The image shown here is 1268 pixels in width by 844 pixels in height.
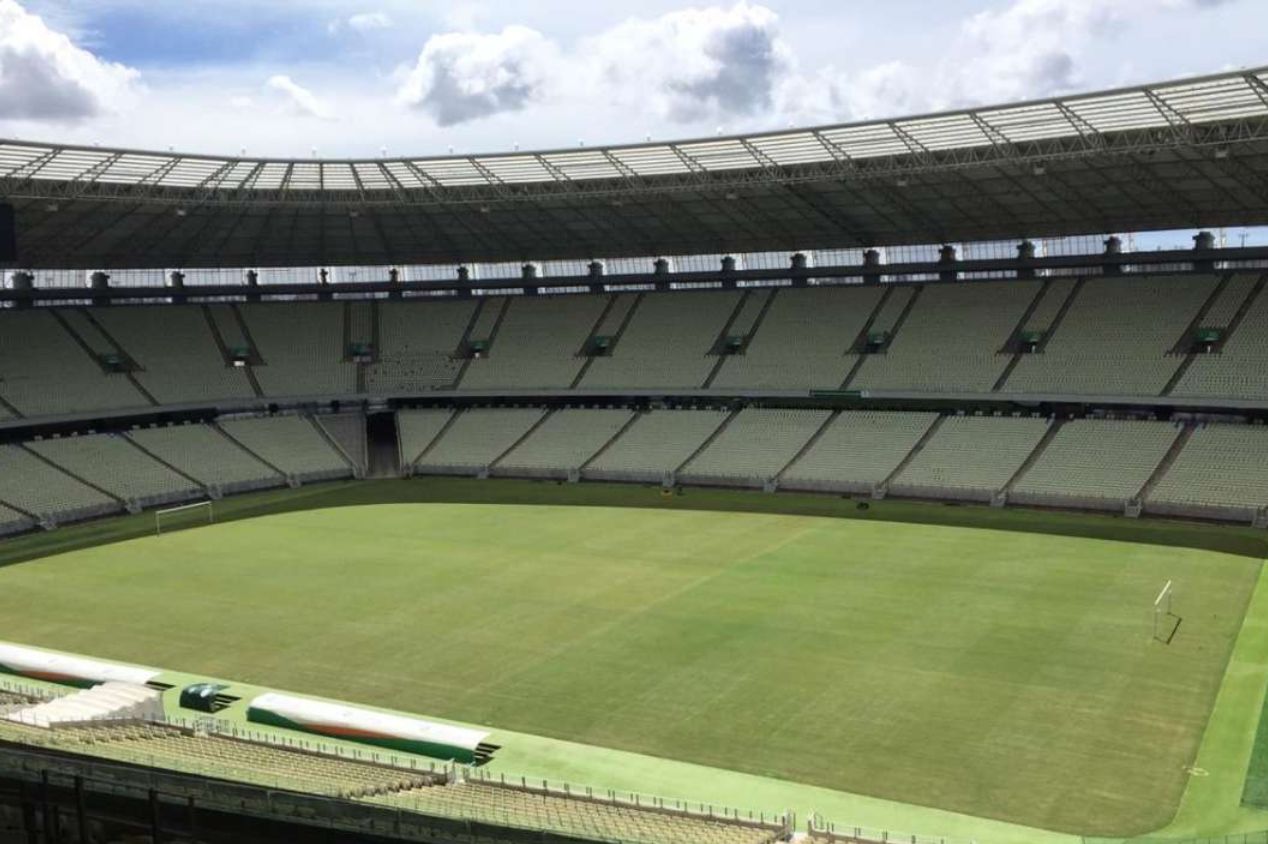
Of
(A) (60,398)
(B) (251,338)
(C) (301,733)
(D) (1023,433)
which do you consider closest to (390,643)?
(C) (301,733)

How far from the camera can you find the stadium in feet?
61.8

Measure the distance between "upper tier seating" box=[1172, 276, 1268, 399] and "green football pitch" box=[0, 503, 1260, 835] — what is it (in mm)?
13319

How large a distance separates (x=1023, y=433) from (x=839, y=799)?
121 feet

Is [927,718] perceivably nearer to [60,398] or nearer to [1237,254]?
[1237,254]

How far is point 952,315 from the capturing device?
190ft

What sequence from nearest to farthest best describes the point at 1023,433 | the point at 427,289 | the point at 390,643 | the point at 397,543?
the point at 390,643 < the point at 397,543 < the point at 1023,433 < the point at 427,289

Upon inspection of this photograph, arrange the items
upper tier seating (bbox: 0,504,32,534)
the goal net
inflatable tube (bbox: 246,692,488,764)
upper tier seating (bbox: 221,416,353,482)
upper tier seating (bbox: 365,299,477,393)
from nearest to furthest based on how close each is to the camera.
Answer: inflatable tube (bbox: 246,692,488,764) → upper tier seating (bbox: 0,504,32,534) → the goal net → upper tier seating (bbox: 221,416,353,482) → upper tier seating (bbox: 365,299,477,393)

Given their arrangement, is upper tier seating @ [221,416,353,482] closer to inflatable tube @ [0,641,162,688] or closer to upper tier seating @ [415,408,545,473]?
upper tier seating @ [415,408,545,473]

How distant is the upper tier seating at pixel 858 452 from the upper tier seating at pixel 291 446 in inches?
1118

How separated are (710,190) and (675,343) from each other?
52.5 ft

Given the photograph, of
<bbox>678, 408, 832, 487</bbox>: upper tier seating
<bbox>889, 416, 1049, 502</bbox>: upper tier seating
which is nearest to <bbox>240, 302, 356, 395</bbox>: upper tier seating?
<bbox>678, 408, 832, 487</bbox>: upper tier seating

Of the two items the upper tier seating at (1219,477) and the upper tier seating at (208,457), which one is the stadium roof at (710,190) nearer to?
the upper tier seating at (1219,477)

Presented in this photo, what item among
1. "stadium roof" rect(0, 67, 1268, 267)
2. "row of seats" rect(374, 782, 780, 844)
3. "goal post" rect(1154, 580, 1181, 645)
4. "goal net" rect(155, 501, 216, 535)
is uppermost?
"stadium roof" rect(0, 67, 1268, 267)

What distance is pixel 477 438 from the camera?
6362cm
